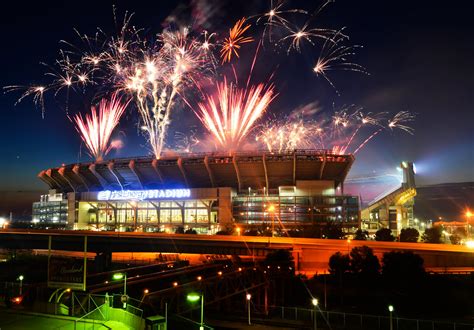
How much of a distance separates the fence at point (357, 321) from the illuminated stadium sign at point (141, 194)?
59683 mm

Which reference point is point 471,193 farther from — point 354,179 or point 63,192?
point 63,192

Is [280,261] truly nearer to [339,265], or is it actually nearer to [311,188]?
[339,265]

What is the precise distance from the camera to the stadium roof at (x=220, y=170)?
8469 cm

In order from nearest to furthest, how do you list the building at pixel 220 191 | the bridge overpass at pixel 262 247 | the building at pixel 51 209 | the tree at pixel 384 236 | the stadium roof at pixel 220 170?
the bridge overpass at pixel 262 247 → the tree at pixel 384 236 → the stadium roof at pixel 220 170 → the building at pixel 220 191 → the building at pixel 51 209

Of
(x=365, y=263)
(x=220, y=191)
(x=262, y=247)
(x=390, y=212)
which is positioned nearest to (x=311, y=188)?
(x=220, y=191)

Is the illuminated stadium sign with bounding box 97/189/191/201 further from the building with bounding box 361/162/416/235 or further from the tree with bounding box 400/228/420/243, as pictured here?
the building with bounding box 361/162/416/235

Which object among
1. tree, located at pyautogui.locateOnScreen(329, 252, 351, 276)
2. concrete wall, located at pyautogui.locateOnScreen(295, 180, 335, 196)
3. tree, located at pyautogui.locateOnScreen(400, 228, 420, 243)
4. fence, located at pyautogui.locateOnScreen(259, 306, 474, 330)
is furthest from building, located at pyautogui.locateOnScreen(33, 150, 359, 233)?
fence, located at pyautogui.locateOnScreen(259, 306, 474, 330)

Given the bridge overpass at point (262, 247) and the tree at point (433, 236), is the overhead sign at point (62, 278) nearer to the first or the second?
the bridge overpass at point (262, 247)

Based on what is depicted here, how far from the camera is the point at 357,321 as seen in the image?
99.1 feet

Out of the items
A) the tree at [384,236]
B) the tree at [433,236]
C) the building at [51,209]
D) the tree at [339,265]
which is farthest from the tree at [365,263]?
the building at [51,209]

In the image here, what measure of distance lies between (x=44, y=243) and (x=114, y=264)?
426 inches

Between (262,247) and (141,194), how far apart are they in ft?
171

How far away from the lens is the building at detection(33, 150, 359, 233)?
279 feet

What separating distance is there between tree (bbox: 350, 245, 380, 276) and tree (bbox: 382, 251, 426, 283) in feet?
3.15
